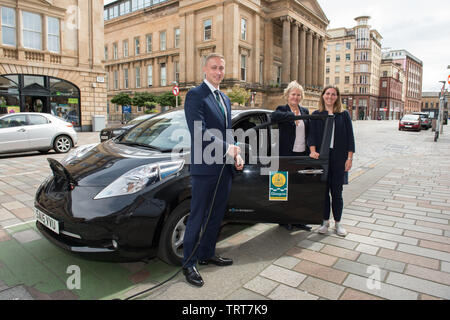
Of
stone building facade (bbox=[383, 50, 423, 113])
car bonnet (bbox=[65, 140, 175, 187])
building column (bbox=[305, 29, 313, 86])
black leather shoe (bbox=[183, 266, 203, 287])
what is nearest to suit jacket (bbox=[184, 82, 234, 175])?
car bonnet (bbox=[65, 140, 175, 187])

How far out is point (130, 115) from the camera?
48.2 meters

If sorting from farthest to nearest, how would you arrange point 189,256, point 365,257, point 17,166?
point 17,166, point 365,257, point 189,256

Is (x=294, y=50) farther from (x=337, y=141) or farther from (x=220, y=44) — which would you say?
(x=337, y=141)

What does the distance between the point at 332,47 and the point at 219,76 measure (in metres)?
96.0

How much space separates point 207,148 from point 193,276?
3.74 ft

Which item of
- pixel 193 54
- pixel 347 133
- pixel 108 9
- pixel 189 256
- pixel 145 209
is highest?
pixel 108 9

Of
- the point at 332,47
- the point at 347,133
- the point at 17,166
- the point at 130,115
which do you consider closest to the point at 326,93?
the point at 347,133

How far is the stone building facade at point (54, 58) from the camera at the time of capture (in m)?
19.8

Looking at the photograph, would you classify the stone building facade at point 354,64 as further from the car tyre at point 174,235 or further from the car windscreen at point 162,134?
the car tyre at point 174,235

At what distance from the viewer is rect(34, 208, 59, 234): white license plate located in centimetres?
285

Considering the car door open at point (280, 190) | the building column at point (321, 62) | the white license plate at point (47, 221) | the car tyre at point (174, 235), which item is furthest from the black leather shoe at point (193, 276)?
the building column at point (321, 62)

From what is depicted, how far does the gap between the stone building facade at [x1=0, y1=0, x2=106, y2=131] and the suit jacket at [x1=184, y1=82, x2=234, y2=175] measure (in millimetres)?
21431

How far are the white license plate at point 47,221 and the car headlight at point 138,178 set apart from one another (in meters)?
0.46

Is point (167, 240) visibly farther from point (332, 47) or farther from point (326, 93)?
point (332, 47)
